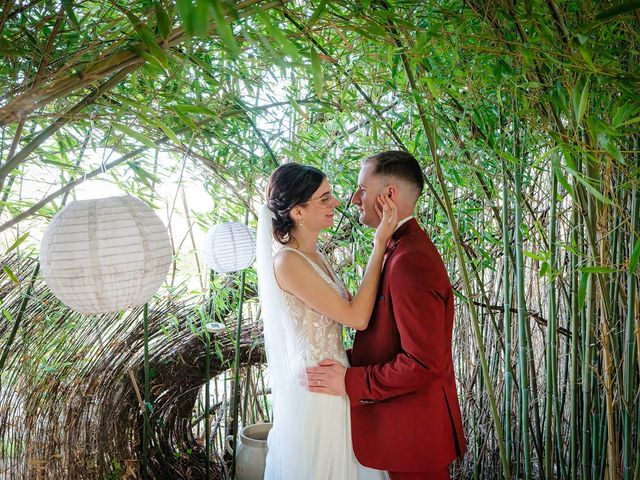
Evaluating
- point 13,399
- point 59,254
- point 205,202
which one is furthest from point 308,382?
point 205,202

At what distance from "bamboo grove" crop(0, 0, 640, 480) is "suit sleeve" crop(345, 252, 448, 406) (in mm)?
245

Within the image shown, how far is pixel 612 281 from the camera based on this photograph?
194cm

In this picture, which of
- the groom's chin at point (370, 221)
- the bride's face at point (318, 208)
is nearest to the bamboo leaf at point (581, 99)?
the groom's chin at point (370, 221)

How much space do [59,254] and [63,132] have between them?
32.6 inches

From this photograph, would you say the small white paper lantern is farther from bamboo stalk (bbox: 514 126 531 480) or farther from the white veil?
bamboo stalk (bbox: 514 126 531 480)

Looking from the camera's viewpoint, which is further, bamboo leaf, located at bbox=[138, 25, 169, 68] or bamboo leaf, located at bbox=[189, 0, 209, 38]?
Answer: bamboo leaf, located at bbox=[138, 25, 169, 68]

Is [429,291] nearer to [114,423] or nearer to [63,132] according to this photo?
[63,132]

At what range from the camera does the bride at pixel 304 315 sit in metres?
1.80

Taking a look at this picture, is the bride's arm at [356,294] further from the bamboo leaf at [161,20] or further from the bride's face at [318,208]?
the bamboo leaf at [161,20]

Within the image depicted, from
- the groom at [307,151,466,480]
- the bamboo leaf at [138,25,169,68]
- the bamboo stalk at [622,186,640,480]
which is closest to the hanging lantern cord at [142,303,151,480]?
the groom at [307,151,466,480]

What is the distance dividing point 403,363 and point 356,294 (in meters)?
0.26

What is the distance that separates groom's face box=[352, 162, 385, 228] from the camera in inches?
72.6

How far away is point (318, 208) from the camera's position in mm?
1931

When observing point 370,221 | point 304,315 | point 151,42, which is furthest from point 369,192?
point 151,42
